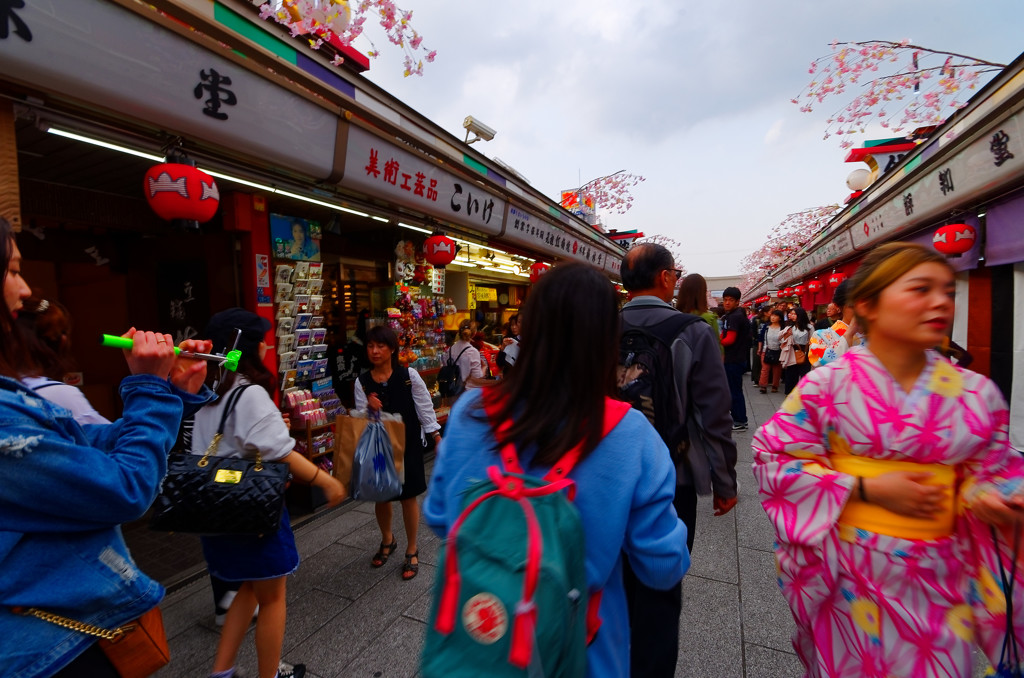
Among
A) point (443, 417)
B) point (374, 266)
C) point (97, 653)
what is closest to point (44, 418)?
point (97, 653)

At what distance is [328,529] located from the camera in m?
4.17

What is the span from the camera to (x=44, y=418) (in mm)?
1082

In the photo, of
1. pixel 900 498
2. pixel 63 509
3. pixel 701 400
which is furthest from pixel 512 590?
pixel 701 400

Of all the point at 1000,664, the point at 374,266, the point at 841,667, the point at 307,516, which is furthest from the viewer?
the point at 374,266

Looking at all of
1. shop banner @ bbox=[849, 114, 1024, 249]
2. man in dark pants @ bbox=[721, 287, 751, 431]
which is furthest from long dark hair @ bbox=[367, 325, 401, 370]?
shop banner @ bbox=[849, 114, 1024, 249]

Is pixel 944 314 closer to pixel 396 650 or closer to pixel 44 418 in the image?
pixel 44 418

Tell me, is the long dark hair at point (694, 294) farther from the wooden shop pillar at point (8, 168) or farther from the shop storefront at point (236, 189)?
the wooden shop pillar at point (8, 168)

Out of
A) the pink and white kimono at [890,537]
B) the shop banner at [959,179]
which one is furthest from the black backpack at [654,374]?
the shop banner at [959,179]

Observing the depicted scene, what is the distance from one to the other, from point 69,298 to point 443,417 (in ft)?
17.1

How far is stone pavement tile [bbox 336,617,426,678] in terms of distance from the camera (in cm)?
245

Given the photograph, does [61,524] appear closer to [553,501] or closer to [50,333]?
[553,501]

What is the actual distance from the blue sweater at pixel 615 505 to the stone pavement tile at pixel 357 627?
2.01 metres

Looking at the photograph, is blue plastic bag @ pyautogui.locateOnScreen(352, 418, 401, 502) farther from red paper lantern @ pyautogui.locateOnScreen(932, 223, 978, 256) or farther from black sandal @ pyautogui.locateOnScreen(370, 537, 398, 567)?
red paper lantern @ pyautogui.locateOnScreen(932, 223, 978, 256)

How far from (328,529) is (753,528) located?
378cm
